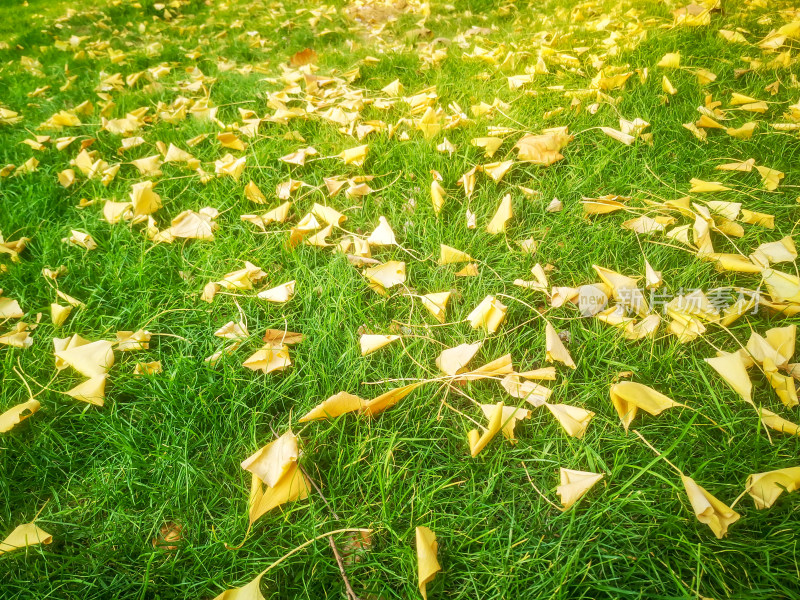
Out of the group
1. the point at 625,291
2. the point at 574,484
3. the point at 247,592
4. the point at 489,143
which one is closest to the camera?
the point at 247,592

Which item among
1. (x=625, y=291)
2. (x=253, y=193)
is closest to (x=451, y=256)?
(x=625, y=291)

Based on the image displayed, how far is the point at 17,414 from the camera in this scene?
3.67 ft

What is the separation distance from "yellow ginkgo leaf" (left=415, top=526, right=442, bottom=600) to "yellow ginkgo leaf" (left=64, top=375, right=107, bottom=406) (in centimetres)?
89

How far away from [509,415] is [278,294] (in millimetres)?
760

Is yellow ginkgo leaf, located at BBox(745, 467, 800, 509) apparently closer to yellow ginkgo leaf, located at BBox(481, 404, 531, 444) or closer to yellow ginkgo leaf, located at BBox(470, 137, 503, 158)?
yellow ginkgo leaf, located at BBox(481, 404, 531, 444)

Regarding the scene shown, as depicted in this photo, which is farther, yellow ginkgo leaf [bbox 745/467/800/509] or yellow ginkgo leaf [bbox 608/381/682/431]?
yellow ginkgo leaf [bbox 608/381/682/431]

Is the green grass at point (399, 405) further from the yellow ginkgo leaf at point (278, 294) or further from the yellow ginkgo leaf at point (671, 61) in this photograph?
the yellow ginkgo leaf at point (671, 61)

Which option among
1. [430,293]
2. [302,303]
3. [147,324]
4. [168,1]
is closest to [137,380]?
[147,324]

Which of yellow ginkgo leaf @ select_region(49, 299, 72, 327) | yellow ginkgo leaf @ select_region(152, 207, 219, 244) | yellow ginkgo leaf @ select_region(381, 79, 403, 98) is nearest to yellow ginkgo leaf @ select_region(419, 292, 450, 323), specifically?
yellow ginkgo leaf @ select_region(152, 207, 219, 244)

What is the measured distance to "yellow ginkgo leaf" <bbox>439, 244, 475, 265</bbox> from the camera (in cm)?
139

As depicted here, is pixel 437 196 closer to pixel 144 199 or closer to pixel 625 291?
pixel 625 291

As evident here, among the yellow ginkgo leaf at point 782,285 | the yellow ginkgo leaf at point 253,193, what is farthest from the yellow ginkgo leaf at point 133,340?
the yellow ginkgo leaf at point 782,285

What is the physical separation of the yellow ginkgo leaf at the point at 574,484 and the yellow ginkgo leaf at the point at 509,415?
5.4 inches

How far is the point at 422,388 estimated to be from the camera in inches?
44.6
